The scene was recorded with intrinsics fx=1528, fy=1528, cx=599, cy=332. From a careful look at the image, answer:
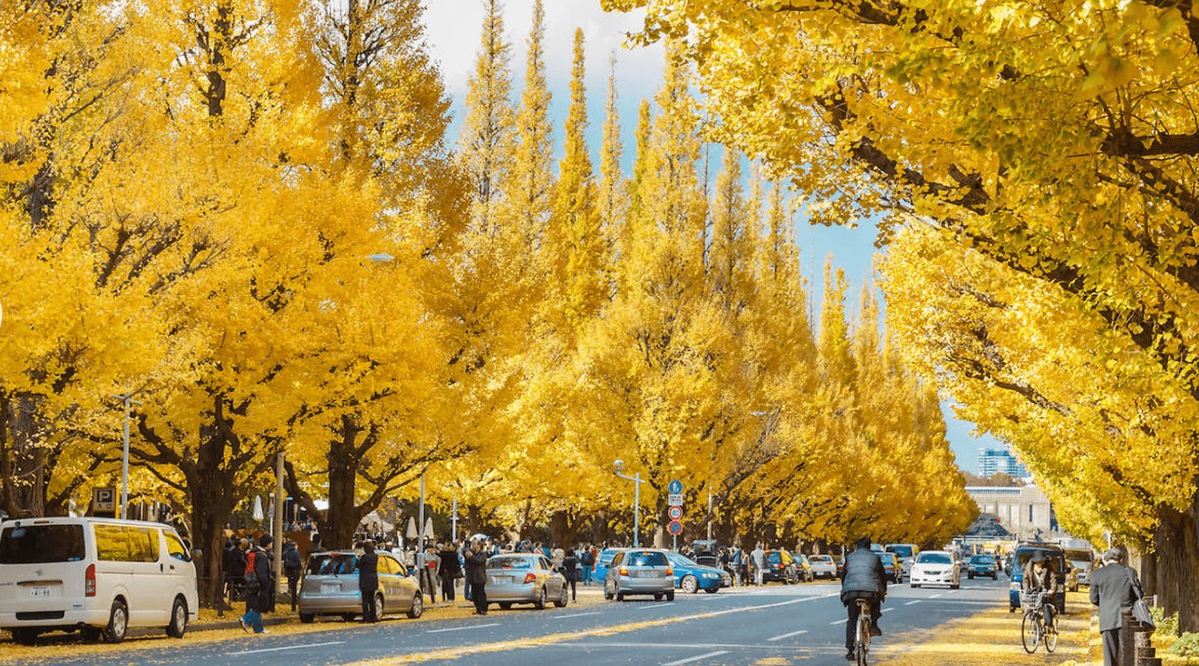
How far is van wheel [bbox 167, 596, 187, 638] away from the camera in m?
24.5

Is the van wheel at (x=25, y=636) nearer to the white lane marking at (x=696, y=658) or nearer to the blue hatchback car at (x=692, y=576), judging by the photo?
the white lane marking at (x=696, y=658)

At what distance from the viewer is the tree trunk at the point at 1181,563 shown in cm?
2716

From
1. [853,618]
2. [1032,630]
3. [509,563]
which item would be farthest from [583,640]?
[509,563]

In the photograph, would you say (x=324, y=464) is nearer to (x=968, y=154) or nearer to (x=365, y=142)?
(x=365, y=142)

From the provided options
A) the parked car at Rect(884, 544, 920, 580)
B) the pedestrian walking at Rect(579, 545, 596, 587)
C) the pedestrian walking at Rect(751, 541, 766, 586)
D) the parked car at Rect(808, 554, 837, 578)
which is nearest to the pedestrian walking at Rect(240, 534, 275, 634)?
the pedestrian walking at Rect(579, 545, 596, 587)

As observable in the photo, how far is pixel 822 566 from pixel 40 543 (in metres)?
56.8

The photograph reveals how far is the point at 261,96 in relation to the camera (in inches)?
1105

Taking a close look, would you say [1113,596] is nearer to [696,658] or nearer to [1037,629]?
[696,658]

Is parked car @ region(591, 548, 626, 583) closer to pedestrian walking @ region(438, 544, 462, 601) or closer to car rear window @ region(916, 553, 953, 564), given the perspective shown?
pedestrian walking @ region(438, 544, 462, 601)

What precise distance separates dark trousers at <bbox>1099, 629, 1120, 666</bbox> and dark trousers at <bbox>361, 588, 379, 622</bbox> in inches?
612

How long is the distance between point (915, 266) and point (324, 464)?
674 inches

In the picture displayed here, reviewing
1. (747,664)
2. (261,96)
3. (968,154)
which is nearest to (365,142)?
(261,96)

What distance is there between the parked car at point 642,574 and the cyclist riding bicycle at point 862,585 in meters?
23.0

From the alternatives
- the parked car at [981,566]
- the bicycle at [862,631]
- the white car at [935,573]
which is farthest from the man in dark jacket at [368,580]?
the parked car at [981,566]
